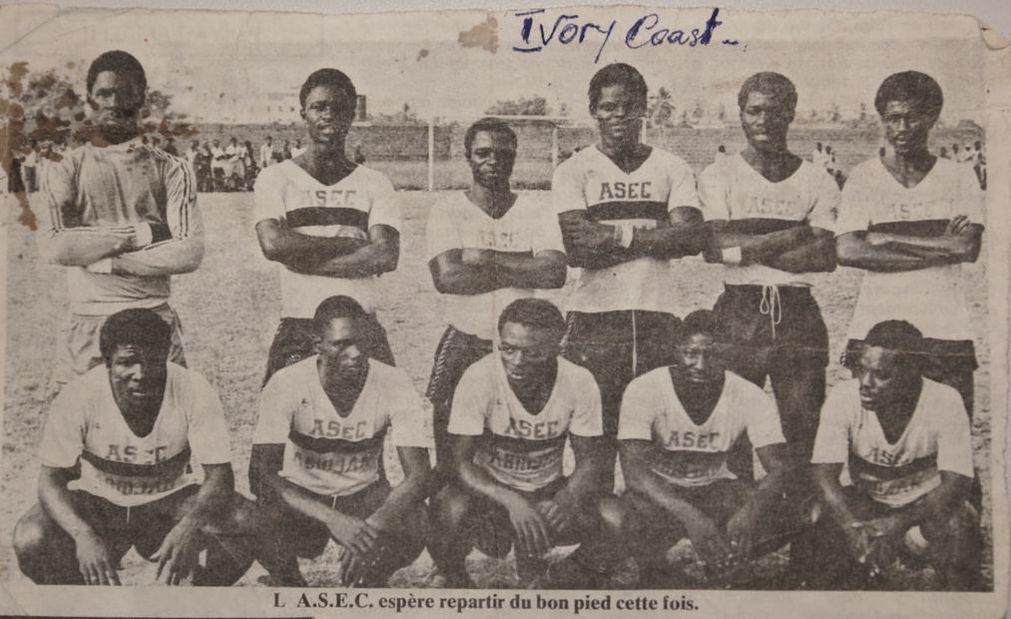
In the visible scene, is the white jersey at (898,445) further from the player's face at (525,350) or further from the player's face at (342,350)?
the player's face at (342,350)

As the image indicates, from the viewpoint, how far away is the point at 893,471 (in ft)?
6.81

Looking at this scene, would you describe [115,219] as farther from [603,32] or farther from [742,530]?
[742,530]

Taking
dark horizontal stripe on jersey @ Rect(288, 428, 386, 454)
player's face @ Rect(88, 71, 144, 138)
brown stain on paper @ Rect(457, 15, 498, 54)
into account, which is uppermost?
brown stain on paper @ Rect(457, 15, 498, 54)

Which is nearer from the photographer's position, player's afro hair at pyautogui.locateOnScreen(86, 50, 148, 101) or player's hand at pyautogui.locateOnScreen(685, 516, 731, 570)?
player's hand at pyautogui.locateOnScreen(685, 516, 731, 570)

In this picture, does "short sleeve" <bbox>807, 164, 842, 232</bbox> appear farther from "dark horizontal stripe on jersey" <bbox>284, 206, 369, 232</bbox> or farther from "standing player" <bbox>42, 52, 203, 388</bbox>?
"standing player" <bbox>42, 52, 203, 388</bbox>

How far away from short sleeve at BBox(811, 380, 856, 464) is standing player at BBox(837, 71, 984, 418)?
0.07m

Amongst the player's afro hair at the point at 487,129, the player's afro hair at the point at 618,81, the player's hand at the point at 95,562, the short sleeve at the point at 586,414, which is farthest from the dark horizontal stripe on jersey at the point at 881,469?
the player's hand at the point at 95,562

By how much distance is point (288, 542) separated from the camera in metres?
2.07

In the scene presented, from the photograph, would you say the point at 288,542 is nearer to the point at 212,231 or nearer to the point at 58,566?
the point at 58,566

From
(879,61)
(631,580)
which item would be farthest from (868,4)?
(631,580)

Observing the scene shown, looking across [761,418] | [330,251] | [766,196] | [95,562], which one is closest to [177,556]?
[95,562]

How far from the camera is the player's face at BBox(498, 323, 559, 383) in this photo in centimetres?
210

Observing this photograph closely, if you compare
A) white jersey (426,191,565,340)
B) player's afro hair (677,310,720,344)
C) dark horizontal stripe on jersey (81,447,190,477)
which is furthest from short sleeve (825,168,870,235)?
dark horizontal stripe on jersey (81,447,190,477)

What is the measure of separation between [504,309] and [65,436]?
3.26 feet
